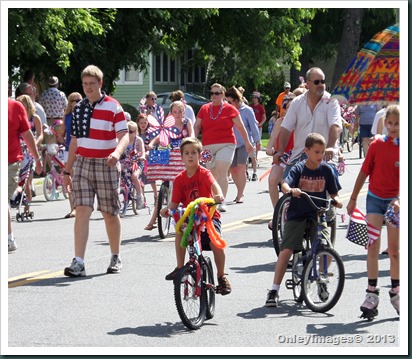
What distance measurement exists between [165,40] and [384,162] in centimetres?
2891

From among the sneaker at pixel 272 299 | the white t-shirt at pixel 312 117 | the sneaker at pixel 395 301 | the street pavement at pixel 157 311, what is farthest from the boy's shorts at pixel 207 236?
the white t-shirt at pixel 312 117

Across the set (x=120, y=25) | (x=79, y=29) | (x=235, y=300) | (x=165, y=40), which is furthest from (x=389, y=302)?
(x=165, y=40)

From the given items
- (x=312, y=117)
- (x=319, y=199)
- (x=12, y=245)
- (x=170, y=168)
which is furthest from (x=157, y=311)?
(x=170, y=168)

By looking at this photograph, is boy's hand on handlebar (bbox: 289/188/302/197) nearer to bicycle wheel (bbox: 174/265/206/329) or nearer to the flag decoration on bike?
the flag decoration on bike

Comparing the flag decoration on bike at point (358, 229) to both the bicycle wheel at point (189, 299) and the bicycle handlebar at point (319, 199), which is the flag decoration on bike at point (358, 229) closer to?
the bicycle handlebar at point (319, 199)

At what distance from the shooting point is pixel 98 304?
10.2 meters

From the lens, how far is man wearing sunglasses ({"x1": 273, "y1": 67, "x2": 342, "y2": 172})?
12.2 m

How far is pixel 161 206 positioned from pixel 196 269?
5.84 m

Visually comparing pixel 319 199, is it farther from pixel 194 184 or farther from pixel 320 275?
pixel 194 184

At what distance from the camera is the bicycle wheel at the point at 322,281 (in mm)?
9578

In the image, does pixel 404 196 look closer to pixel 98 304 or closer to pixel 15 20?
pixel 98 304

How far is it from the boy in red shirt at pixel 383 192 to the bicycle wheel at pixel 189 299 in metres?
1.26

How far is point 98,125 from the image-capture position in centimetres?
1179

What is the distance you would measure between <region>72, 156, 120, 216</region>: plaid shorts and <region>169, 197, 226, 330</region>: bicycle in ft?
8.59
